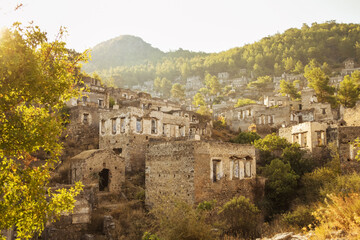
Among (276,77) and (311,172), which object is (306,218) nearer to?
(311,172)

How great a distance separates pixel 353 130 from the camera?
26.2 metres

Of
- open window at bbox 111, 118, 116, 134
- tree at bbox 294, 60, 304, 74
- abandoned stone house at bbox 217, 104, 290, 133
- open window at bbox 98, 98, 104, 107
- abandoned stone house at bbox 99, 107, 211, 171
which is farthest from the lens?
tree at bbox 294, 60, 304, 74

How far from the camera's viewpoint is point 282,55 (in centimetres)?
12325

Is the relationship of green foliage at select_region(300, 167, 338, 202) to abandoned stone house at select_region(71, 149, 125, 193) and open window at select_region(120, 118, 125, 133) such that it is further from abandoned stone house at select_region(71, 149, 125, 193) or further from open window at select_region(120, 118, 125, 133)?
open window at select_region(120, 118, 125, 133)

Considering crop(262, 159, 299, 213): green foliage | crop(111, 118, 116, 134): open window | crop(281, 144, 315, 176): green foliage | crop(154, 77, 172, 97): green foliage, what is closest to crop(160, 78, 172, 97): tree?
crop(154, 77, 172, 97): green foliage

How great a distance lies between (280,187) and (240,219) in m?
8.29

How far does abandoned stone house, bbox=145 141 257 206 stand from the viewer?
19.7 meters

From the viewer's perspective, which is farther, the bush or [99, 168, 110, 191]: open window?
[99, 168, 110, 191]: open window

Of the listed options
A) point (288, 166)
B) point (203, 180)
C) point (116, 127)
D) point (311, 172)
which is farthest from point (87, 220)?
point (311, 172)

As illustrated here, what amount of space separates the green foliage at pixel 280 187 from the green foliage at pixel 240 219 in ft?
18.9

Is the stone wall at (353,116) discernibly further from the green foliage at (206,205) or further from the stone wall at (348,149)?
the green foliage at (206,205)

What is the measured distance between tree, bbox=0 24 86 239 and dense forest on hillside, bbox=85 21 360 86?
99.8 meters

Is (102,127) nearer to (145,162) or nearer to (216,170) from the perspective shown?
(145,162)

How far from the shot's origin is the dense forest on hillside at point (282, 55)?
117m
